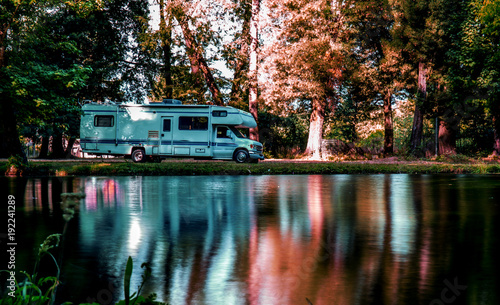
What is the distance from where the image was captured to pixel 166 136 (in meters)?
30.3

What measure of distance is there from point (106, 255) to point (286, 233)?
2.78 meters

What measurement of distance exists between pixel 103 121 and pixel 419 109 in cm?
1931

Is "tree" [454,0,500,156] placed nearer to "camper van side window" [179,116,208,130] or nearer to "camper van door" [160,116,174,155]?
"camper van side window" [179,116,208,130]

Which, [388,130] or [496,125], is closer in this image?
[496,125]

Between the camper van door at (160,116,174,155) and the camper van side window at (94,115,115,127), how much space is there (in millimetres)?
2955

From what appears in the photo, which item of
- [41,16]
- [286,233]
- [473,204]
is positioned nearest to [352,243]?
[286,233]

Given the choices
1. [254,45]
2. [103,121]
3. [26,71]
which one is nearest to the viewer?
[26,71]

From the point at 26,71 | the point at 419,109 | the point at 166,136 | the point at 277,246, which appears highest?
the point at 419,109

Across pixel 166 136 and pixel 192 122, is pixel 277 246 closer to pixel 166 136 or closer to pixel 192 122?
pixel 192 122

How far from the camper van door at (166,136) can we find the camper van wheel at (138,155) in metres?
1.03

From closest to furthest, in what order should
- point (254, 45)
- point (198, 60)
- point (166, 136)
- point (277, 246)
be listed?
point (277, 246), point (166, 136), point (254, 45), point (198, 60)

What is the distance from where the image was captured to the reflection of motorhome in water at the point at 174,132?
30.2 m

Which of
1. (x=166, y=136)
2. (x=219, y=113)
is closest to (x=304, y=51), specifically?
(x=219, y=113)

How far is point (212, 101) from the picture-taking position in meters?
41.1
